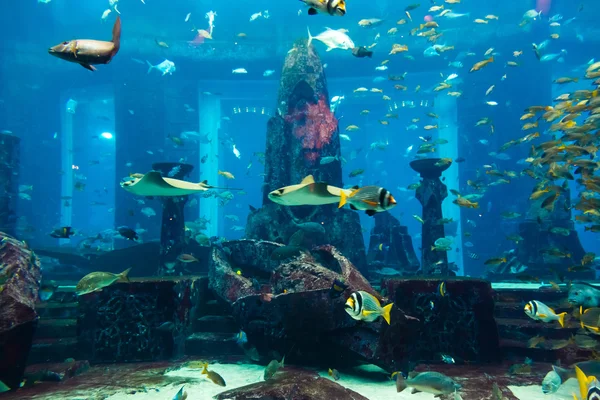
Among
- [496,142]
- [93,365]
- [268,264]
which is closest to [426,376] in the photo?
[268,264]

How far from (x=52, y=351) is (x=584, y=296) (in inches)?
410

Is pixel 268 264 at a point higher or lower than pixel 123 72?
lower

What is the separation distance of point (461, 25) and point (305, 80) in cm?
1945

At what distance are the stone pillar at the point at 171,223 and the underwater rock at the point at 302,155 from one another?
233 centimetres

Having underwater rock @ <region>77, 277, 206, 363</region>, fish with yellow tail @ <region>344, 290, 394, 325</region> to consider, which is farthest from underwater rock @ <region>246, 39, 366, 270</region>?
fish with yellow tail @ <region>344, 290, 394, 325</region>

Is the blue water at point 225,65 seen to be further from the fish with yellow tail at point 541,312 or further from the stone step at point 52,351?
the fish with yellow tail at point 541,312

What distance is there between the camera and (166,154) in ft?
85.1

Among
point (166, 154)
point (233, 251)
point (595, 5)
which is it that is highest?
point (595, 5)

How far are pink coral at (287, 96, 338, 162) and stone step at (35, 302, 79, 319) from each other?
8237 millimetres

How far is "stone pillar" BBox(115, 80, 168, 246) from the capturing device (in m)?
25.3

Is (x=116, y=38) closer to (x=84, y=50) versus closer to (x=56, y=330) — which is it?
(x=84, y=50)

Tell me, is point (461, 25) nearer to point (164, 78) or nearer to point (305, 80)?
point (305, 80)

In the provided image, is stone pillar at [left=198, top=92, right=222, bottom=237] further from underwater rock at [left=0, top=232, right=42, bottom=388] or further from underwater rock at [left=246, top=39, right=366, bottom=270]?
underwater rock at [left=0, top=232, right=42, bottom=388]

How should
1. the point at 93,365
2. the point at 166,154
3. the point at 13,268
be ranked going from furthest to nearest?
the point at 166,154 < the point at 93,365 < the point at 13,268
